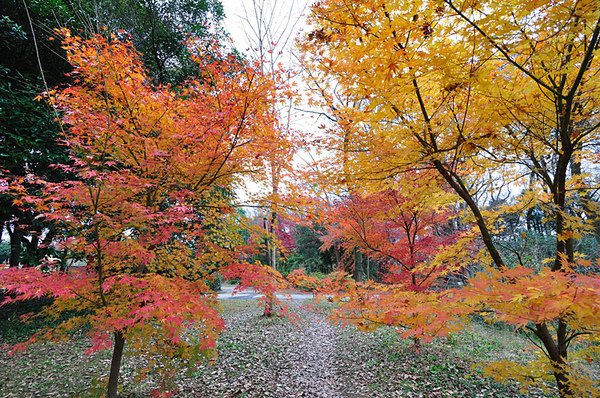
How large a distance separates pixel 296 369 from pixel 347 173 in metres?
4.51

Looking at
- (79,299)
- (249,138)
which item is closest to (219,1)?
(249,138)

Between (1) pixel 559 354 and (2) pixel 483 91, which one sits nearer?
(2) pixel 483 91

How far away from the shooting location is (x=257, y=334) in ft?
24.2

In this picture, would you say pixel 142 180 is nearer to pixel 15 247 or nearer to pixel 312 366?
pixel 312 366

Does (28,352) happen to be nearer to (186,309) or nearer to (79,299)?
(79,299)

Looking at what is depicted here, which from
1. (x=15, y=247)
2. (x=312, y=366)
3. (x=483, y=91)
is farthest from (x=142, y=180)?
(x=15, y=247)

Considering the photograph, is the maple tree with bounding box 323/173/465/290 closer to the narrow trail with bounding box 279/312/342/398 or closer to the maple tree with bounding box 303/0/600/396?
the narrow trail with bounding box 279/312/342/398

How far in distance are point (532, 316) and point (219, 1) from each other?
12.6 m

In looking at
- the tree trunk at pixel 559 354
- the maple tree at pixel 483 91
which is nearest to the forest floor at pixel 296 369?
the tree trunk at pixel 559 354

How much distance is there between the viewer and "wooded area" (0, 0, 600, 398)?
1.89 m

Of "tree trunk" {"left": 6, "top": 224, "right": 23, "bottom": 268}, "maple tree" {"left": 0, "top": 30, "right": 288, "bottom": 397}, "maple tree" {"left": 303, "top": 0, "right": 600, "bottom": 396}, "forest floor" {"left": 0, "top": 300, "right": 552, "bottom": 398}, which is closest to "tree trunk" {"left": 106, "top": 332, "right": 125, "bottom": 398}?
"maple tree" {"left": 0, "top": 30, "right": 288, "bottom": 397}

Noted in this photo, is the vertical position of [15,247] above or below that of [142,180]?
below

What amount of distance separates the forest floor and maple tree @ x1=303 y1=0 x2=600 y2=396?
2.61 metres

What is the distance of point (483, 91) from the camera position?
2.01m
